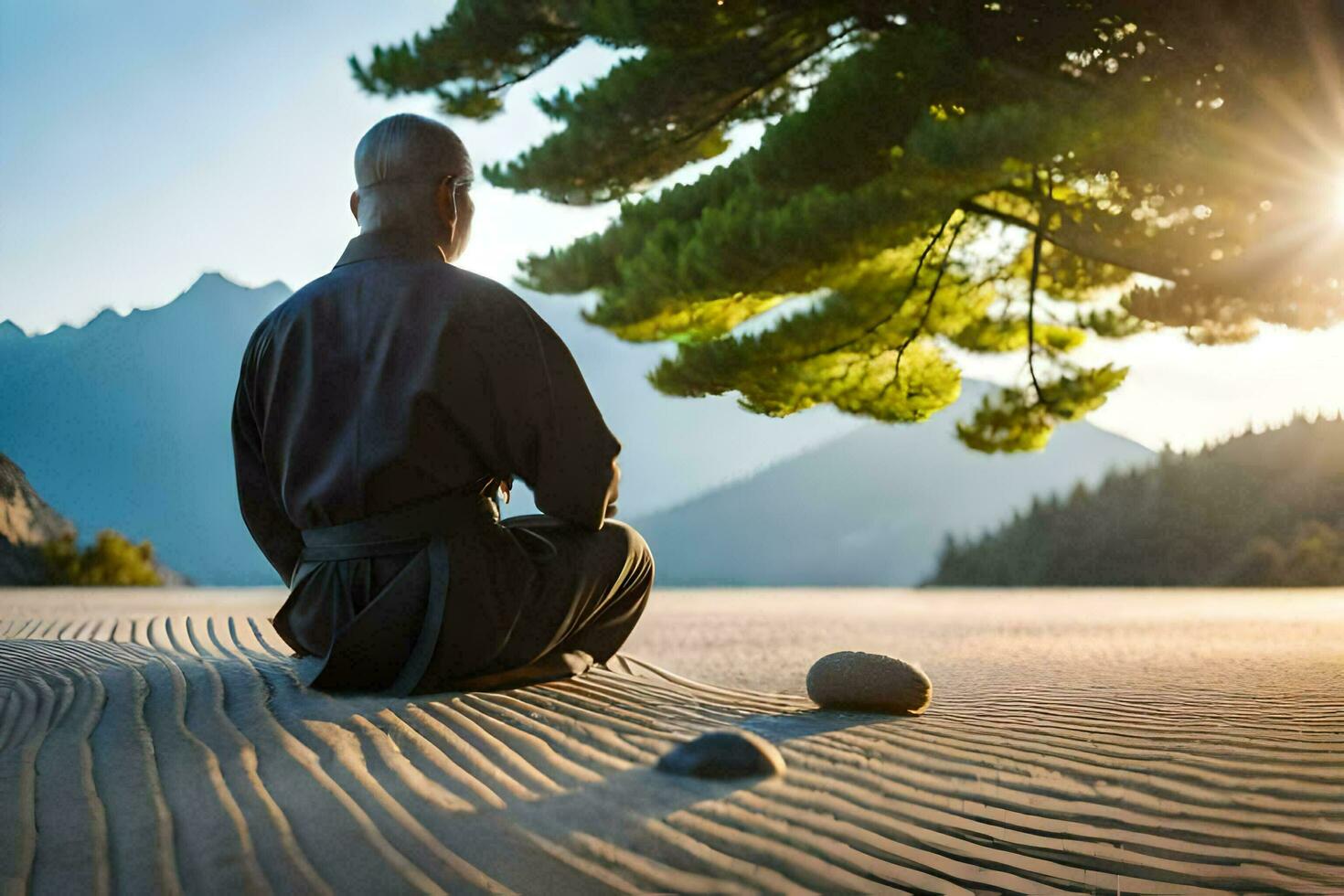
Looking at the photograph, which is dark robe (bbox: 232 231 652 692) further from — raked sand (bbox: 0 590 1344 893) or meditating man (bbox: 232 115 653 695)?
raked sand (bbox: 0 590 1344 893)

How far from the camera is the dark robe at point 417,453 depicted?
6.98ft

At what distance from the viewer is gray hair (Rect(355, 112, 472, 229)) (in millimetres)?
2299

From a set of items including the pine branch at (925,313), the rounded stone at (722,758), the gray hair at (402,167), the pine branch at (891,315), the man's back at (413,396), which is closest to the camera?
the rounded stone at (722,758)

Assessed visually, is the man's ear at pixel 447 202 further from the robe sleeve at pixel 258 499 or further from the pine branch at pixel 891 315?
the pine branch at pixel 891 315

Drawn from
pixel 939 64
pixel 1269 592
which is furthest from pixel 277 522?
pixel 1269 592

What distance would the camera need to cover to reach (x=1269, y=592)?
10.7 meters

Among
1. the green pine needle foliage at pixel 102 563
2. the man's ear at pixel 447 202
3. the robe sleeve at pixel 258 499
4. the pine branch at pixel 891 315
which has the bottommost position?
the green pine needle foliage at pixel 102 563

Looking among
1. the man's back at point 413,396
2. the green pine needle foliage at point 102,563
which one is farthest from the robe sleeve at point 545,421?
the green pine needle foliage at point 102,563

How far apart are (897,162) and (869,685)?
2906 millimetres

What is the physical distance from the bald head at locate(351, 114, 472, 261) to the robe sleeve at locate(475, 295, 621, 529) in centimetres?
32

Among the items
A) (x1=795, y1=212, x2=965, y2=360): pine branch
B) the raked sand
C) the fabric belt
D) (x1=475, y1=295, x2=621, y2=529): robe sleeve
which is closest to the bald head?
(x1=475, y1=295, x2=621, y2=529): robe sleeve

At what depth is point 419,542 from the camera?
2182 mm

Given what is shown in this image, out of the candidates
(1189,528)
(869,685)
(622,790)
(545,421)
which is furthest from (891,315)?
(1189,528)

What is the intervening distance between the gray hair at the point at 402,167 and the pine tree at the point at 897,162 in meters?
2.21
